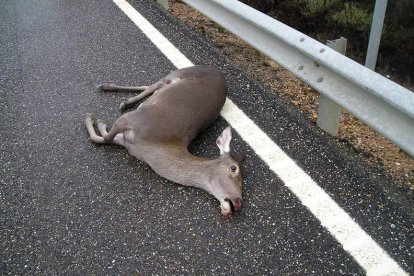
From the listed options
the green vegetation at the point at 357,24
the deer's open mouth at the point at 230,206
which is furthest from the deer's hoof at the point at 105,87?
the green vegetation at the point at 357,24

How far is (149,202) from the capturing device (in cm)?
296

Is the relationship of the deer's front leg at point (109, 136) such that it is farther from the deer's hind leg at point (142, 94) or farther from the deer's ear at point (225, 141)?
the deer's ear at point (225, 141)

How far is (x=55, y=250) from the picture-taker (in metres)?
2.60

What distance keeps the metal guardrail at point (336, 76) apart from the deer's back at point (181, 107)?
551mm

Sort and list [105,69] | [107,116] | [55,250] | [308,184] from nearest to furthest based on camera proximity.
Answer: [55,250]
[308,184]
[107,116]
[105,69]

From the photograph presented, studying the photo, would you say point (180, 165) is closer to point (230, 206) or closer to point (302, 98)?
point (230, 206)

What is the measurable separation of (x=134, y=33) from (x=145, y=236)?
11.0 feet

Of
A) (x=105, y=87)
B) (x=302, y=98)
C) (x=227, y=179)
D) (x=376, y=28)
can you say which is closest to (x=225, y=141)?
(x=227, y=179)

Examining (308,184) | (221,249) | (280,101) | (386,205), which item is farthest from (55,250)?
(280,101)

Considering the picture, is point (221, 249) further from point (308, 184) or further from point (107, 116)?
point (107, 116)

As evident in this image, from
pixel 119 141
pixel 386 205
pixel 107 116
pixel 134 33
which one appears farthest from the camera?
pixel 134 33

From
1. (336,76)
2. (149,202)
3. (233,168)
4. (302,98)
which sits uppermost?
(336,76)

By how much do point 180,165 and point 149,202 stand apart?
1.19 feet

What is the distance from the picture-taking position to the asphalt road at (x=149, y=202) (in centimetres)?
255
